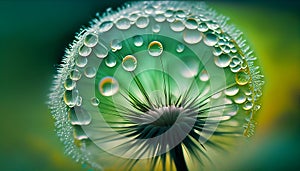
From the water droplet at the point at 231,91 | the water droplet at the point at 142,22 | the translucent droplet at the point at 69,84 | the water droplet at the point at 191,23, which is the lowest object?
the water droplet at the point at 231,91

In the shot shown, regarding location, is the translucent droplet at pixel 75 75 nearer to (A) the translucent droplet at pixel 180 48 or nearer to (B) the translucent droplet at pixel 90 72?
(B) the translucent droplet at pixel 90 72

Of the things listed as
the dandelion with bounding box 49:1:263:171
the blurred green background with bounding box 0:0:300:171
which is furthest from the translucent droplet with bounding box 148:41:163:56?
the blurred green background with bounding box 0:0:300:171

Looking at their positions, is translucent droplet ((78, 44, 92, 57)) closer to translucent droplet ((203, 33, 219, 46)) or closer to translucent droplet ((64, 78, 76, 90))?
translucent droplet ((64, 78, 76, 90))

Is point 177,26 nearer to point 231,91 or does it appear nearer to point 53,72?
point 231,91

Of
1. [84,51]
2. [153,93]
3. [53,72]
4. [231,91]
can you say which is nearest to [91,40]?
[84,51]

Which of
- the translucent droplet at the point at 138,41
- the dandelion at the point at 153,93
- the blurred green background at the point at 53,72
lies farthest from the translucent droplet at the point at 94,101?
the blurred green background at the point at 53,72
